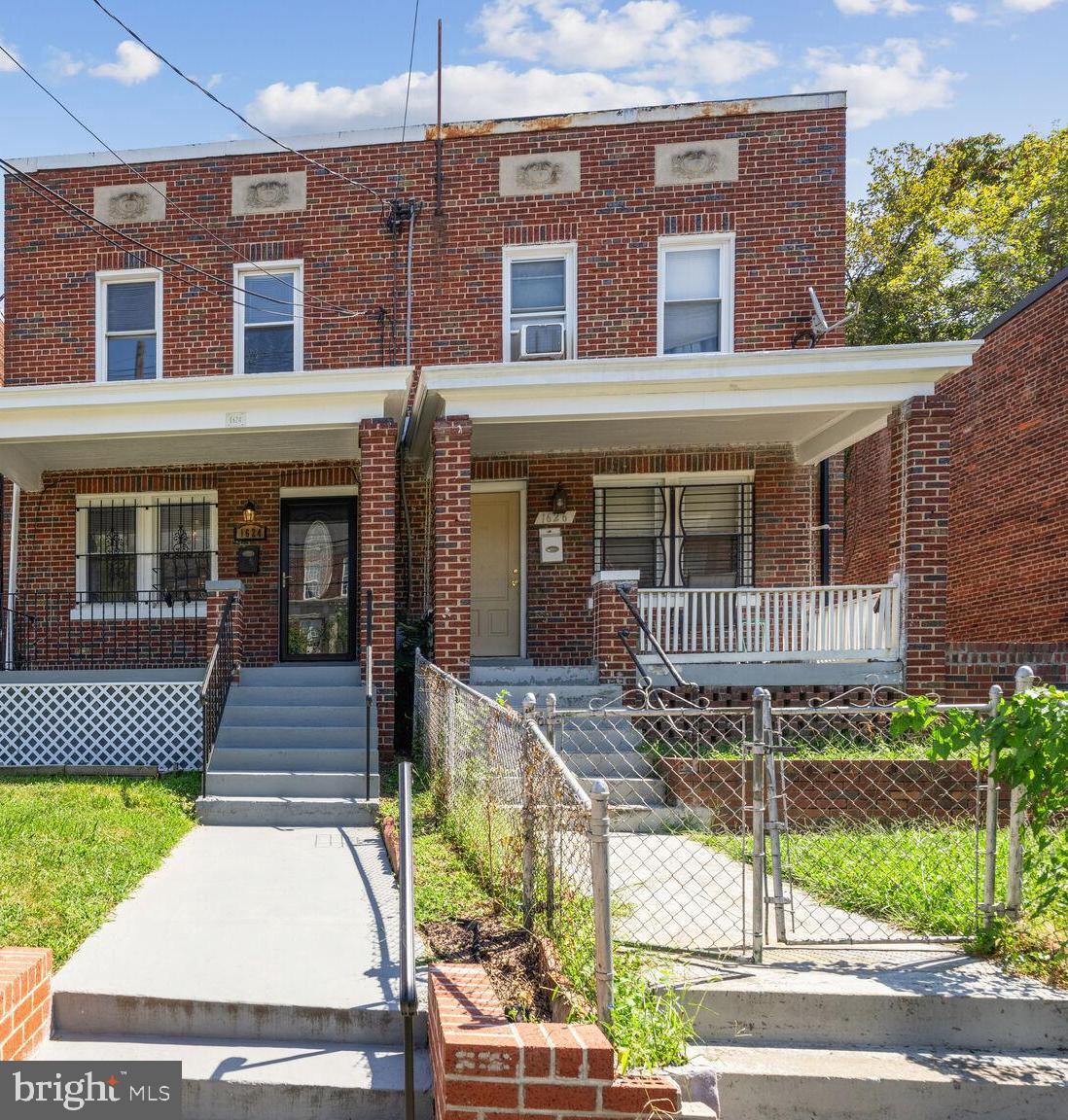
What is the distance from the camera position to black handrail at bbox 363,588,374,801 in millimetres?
7531

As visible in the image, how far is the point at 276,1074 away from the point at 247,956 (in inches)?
37.7

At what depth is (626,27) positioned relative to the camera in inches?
368

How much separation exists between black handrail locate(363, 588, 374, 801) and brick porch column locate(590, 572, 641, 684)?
7.67 ft

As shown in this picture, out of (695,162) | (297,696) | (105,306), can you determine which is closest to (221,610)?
(297,696)

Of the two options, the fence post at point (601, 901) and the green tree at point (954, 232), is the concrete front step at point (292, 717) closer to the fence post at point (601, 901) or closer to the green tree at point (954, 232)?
the fence post at point (601, 901)

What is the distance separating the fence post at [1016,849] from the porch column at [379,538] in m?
6.02

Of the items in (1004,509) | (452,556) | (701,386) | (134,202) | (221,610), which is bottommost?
(221,610)

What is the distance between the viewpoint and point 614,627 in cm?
916

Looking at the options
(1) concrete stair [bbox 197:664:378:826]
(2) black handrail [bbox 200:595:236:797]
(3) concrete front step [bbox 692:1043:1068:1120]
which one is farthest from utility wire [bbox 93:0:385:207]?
(3) concrete front step [bbox 692:1043:1068:1120]

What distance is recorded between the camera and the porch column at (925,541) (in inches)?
349

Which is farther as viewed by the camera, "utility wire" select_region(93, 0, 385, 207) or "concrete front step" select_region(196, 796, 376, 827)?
"utility wire" select_region(93, 0, 385, 207)

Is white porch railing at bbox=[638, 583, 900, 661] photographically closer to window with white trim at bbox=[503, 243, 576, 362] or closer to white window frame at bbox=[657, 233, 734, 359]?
white window frame at bbox=[657, 233, 734, 359]

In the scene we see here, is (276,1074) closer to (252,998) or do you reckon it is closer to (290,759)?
(252,998)

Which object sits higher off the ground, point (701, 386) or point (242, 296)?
point (242, 296)
